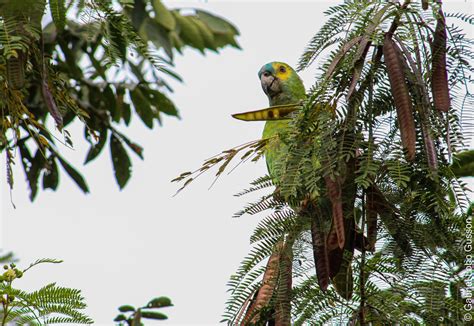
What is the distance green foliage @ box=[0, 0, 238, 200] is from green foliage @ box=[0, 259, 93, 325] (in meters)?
0.48

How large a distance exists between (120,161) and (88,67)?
2.08 feet

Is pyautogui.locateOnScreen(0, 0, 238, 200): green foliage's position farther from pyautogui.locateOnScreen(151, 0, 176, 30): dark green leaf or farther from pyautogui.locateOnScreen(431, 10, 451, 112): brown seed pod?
pyautogui.locateOnScreen(431, 10, 451, 112): brown seed pod

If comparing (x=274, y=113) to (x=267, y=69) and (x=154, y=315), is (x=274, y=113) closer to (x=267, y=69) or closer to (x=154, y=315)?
(x=154, y=315)

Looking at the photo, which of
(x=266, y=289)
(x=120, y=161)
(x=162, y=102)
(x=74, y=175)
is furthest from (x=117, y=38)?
(x=74, y=175)

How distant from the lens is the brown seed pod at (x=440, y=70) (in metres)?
1.89

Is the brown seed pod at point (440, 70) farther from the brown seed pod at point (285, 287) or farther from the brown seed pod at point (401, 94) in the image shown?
the brown seed pod at point (285, 287)

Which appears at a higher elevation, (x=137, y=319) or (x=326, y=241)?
(x=137, y=319)

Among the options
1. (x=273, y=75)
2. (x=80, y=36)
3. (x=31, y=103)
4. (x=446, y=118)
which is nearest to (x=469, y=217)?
(x=446, y=118)

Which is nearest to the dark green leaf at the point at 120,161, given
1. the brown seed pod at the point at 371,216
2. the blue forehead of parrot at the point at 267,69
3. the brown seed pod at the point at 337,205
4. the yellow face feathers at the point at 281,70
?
the blue forehead of parrot at the point at 267,69

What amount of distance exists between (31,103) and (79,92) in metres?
0.30

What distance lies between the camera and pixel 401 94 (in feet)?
6.11

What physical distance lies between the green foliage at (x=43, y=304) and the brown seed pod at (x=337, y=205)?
76cm

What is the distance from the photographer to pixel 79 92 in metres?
4.74

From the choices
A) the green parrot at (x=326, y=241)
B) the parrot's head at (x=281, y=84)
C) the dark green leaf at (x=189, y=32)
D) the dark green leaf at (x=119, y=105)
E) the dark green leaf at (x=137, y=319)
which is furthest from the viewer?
the dark green leaf at (x=119, y=105)
